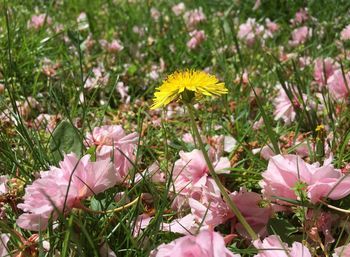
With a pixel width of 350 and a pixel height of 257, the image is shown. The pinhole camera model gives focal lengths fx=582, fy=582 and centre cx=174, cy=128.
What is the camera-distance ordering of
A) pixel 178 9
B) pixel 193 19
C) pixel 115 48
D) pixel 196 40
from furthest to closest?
pixel 178 9 → pixel 193 19 → pixel 196 40 → pixel 115 48

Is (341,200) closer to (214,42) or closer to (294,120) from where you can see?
(294,120)

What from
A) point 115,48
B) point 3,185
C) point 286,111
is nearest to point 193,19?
point 115,48

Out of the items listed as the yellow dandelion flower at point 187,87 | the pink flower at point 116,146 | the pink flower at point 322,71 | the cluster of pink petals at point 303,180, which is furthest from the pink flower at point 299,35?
the yellow dandelion flower at point 187,87

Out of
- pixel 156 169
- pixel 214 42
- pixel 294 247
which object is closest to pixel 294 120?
pixel 156 169

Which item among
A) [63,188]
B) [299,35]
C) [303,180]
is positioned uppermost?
[63,188]

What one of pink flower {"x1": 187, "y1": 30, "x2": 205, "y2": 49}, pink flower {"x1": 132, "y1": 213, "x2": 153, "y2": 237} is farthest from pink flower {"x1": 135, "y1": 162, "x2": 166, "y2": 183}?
pink flower {"x1": 187, "y1": 30, "x2": 205, "y2": 49}

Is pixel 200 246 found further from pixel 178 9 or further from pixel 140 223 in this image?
pixel 178 9

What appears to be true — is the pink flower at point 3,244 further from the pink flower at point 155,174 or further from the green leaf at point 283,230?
the green leaf at point 283,230

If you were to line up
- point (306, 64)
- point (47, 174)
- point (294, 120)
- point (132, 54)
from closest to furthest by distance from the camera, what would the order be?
1. point (47, 174)
2. point (294, 120)
3. point (306, 64)
4. point (132, 54)
